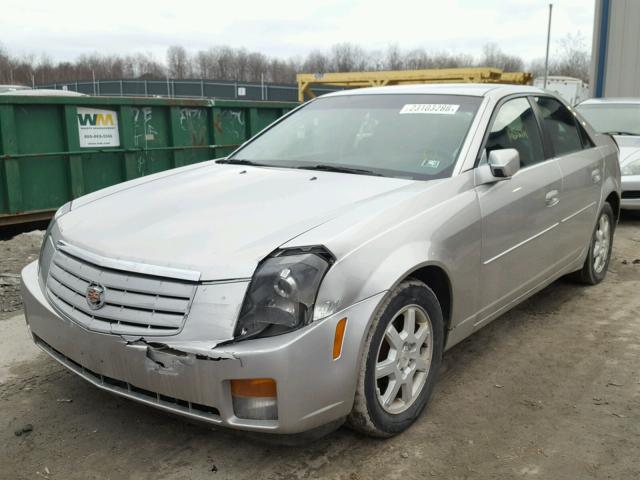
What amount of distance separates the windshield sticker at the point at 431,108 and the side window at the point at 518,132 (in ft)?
0.84

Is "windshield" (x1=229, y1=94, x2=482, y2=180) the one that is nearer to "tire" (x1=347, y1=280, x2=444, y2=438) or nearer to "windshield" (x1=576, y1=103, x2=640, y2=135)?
"tire" (x1=347, y1=280, x2=444, y2=438)

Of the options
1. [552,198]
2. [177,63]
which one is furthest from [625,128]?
[177,63]

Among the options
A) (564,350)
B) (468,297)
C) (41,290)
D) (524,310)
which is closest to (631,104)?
(524,310)

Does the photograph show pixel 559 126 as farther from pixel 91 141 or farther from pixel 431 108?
pixel 91 141

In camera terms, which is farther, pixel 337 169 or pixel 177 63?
pixel 177 63

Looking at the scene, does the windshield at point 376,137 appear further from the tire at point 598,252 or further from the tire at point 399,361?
the tire at point 598,252

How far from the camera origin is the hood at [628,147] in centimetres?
834

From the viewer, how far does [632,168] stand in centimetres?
816

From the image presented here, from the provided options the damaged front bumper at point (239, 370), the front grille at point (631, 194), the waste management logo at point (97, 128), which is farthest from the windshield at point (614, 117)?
the damaged front bumper at point (239, 370)

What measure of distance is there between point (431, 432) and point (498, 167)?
1.36 meters

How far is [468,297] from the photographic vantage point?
3.28 m

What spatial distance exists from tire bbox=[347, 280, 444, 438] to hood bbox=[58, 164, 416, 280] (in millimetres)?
487

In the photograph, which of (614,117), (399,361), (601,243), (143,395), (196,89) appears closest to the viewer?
(143,395)

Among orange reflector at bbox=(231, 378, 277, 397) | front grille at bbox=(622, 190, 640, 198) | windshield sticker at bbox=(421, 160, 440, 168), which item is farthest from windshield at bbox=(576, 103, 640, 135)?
orange reflector at bbox=(231, 378, 277, 397)
